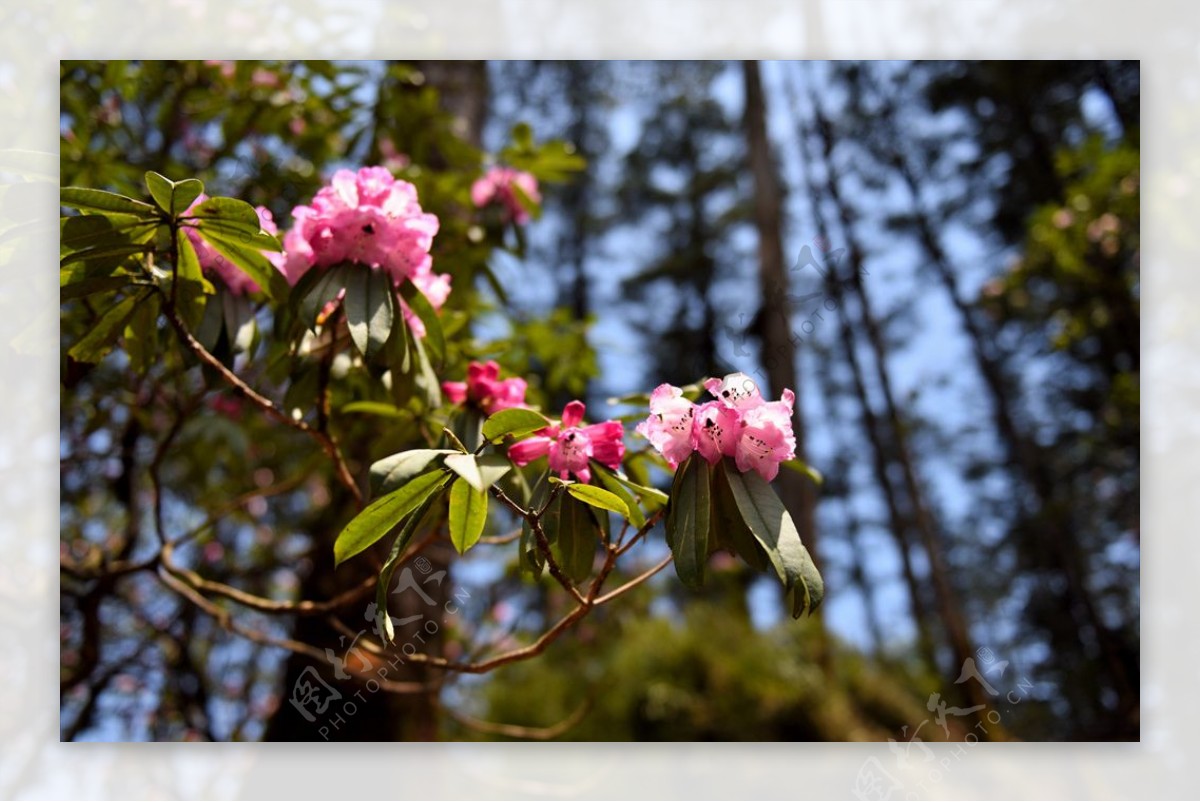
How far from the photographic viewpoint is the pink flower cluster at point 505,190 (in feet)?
5.50

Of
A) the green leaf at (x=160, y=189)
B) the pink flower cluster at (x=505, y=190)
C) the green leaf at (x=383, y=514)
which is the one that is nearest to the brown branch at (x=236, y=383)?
the green leaf at (x=160, y=189)

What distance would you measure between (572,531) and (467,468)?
0.23 metres

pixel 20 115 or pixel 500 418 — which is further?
pixel 20 115

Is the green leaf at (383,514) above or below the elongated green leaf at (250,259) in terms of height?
below

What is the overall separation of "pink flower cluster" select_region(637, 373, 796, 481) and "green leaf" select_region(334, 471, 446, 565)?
19 centimetres

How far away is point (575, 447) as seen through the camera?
85cm

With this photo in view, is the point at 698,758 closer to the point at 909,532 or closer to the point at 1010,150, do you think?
the point at 1010,150

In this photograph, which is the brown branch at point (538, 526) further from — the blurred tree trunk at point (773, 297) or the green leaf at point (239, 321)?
the blurred tree trunk at point (773, 297)

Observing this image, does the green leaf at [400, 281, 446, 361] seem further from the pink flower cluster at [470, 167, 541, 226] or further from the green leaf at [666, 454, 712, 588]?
the pink flower cluster at [470, 167, 541, 226]

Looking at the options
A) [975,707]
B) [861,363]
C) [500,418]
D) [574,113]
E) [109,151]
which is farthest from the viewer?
[861,363]

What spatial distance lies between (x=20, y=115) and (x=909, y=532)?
714 centimetres

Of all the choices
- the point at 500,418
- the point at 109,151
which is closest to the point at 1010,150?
the point at 109,151

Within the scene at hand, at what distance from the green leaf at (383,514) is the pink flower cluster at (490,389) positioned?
283 millimetres

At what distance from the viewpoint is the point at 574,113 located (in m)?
5.67
